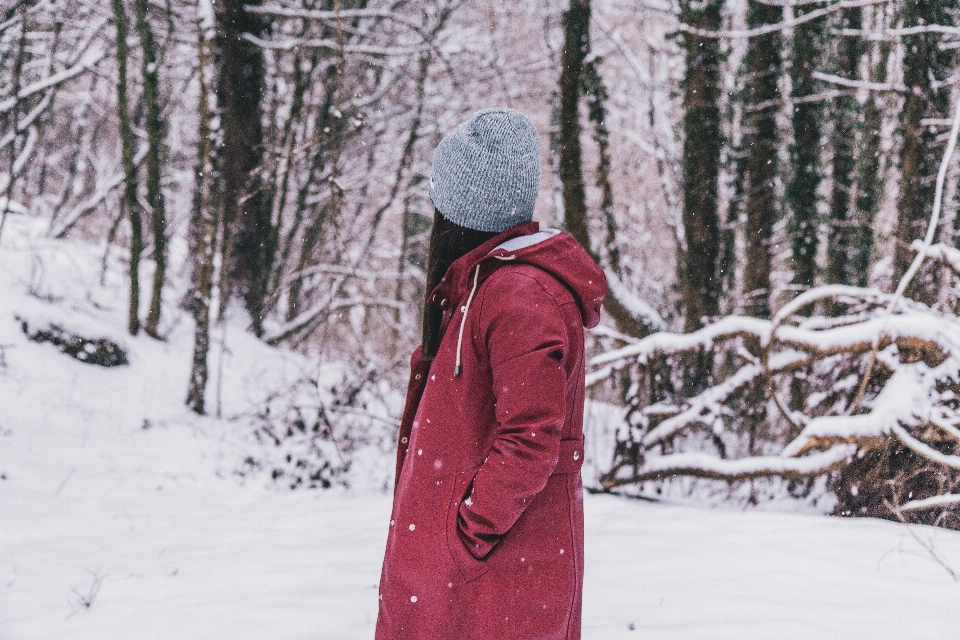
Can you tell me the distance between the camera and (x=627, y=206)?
16.3 metres

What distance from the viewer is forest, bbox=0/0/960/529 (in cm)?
475

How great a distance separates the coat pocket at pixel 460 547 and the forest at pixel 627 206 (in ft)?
7.39

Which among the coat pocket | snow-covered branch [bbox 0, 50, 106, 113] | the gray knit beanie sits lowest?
the coat pocket

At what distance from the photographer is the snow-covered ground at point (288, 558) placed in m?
2.87

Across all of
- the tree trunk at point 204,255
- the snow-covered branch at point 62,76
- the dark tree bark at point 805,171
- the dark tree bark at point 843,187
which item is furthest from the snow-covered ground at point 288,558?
the dark tree bark at point 843,187

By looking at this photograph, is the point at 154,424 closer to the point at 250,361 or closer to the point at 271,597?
the point at 250,361

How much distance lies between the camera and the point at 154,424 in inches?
287

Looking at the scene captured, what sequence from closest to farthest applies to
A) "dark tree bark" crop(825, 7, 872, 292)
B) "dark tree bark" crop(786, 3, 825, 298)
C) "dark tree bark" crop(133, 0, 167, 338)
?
"dark tree bark" crop(133, 0, 167, 338) → "dark tree bark" crop(786, 3, 825, 298) → "dark tree bark" crop(825, 7, 872, 292)

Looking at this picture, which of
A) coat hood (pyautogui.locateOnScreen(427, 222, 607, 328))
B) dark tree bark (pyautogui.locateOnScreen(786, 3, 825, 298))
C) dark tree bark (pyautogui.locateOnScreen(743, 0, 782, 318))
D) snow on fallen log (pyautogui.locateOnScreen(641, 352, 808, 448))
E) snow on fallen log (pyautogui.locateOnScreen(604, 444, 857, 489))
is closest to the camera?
coat hood (pyautogui.locateOnScreen(427, 222, 607, 328))

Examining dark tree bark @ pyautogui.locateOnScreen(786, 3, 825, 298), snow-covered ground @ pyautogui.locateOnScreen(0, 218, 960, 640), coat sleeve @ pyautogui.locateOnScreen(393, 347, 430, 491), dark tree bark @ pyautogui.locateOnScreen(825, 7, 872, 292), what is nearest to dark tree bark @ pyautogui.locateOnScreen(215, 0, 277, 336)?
snow-covered ground @ pyautogui.locateOnScreen(0, 218, 960, 640)

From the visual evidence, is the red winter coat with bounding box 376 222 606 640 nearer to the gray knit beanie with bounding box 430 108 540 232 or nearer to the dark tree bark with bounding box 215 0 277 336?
the gray knit beanie with bounding box 430 108 540 232

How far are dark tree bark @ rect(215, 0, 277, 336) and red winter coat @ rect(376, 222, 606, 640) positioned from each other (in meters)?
6.85

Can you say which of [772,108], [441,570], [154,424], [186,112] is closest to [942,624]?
[441,570]

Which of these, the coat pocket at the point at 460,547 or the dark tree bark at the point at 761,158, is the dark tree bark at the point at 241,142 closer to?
the dark tree bark at the point at 761,158
